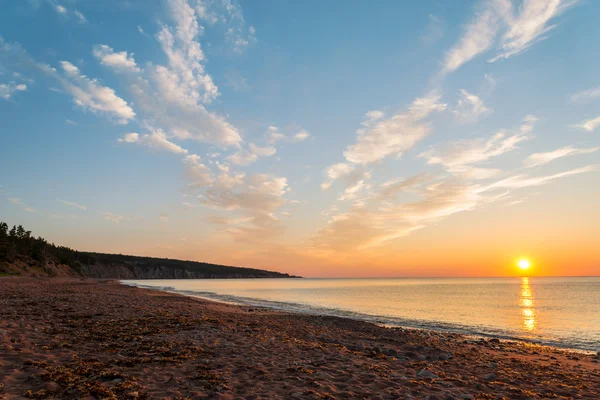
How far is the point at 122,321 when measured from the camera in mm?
17312

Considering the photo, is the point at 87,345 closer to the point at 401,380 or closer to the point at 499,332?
the point at 401,380

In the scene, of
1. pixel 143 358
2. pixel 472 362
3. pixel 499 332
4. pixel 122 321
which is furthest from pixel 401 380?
pixel 499 332

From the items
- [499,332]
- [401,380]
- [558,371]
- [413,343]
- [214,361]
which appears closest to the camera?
[401,380]

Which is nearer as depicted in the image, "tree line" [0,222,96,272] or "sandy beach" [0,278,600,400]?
"sandy beach" [0,278,600,400]

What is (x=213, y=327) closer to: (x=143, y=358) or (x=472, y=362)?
(x=143, y=358)

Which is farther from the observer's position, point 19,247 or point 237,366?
point 19,247

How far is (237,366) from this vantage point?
1058 cm

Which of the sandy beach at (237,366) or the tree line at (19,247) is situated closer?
the sandy beach at (237,366)

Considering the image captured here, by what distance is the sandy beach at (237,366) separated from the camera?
8.35 m

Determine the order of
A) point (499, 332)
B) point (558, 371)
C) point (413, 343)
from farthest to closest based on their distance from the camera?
→ 1. point (499, 332)
2. point (413, 343)
3. point (558, 371)

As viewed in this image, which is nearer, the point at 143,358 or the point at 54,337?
the point at 143,358

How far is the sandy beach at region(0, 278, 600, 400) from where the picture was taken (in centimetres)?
835

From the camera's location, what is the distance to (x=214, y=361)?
10969 mm

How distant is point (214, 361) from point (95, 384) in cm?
361
